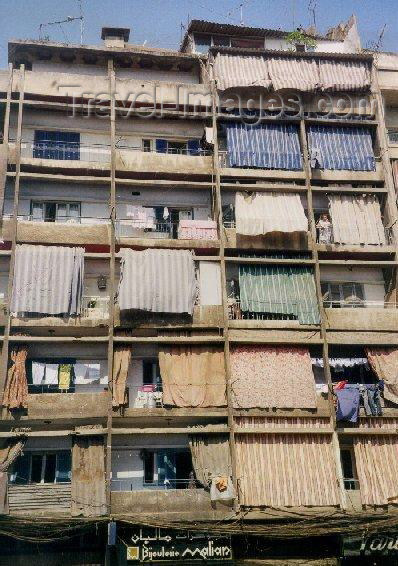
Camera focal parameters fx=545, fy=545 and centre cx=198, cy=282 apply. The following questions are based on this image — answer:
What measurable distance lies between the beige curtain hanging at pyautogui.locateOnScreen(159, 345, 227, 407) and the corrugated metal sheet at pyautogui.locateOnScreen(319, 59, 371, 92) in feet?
45.1

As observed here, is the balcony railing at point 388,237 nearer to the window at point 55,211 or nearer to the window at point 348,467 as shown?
the window at point 348,467

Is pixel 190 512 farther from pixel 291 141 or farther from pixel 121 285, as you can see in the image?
pixel 291 141

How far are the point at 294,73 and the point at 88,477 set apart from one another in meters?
19.5

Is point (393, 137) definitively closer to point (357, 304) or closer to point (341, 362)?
point (357, 304)

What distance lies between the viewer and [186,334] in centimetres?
2108

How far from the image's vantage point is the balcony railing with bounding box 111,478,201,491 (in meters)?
19.4

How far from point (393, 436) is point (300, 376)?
4018mm

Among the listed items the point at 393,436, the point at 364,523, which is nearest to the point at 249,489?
the point at 364,523

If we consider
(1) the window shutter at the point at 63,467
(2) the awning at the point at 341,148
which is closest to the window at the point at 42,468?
(1) the window shutter at the point at 63,467

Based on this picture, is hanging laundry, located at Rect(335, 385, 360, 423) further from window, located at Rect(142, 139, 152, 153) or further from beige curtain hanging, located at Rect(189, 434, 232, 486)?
window, located at Rect(142, 139, 152, 153)

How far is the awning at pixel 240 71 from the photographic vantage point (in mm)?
24594

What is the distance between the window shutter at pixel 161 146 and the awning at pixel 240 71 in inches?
138

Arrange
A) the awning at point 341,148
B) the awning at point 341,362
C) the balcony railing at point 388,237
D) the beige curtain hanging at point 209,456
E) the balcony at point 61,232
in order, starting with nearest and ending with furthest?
the beige curtain hanging at point 209,456, the awning at point 341,362, the balcony at point 61,232, the balcony railing at point 388,237, the awning at point 341,148

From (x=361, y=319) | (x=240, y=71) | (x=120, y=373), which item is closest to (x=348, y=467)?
(x=361, y=319)
